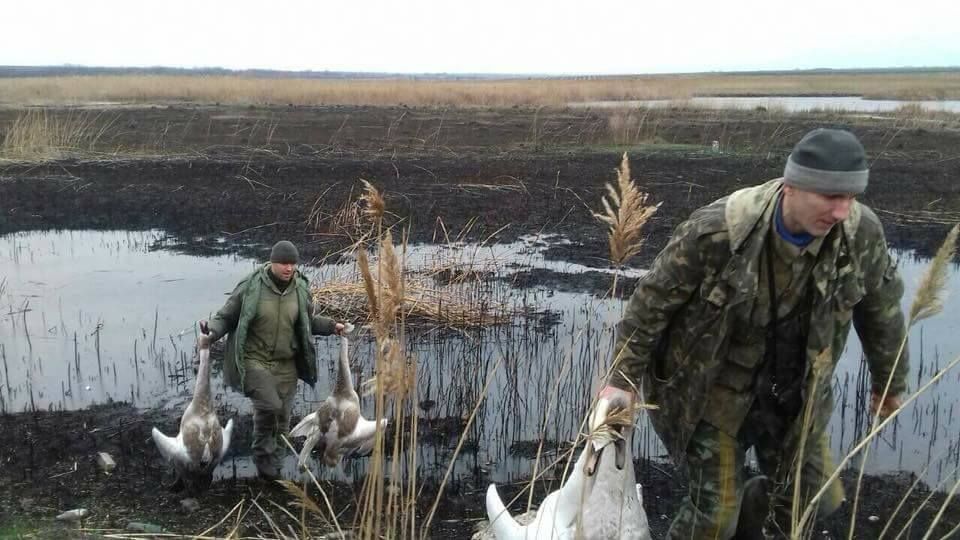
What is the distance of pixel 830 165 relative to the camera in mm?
2672

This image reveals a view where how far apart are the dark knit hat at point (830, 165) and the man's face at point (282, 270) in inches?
137

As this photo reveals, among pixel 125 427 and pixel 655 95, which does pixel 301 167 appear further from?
pixel 655 95

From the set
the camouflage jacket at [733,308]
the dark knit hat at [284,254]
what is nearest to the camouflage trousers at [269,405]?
the dark knit hat at [284,254]

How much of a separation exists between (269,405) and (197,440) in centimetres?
49

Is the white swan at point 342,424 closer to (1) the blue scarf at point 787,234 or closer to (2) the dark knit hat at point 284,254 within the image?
(2) the dark knit hat at point 284,254

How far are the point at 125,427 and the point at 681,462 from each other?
4530 millimetres

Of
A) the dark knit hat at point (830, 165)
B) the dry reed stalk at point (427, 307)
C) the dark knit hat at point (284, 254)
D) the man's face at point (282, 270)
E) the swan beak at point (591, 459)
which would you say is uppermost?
the dark knit hat at point (830, 165)

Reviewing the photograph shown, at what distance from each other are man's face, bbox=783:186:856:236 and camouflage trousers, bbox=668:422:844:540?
0.88m

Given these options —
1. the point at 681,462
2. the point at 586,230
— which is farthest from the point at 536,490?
the point at 586,230

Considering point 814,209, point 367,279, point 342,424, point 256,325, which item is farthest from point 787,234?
point 256,325

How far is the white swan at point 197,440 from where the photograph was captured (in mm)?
5230

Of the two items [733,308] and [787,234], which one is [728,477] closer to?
[733,308]

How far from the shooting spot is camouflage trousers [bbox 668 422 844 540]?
321cm

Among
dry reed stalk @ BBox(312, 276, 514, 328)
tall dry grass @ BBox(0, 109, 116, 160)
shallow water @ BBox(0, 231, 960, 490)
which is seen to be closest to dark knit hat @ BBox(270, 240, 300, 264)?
shallow water @ BBox(0, 231, 960, 490)
